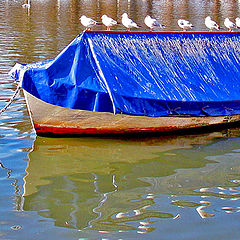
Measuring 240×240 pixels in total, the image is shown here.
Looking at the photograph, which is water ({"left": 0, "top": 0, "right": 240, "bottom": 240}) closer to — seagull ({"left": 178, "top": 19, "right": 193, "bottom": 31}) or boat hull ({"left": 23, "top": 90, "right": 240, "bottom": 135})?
boat hull ({"left": 23, "top": 90, "right": 240, "bottom": 135})

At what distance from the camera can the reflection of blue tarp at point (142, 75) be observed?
34.3 feet

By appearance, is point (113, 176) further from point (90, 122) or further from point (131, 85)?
point (131, 85)

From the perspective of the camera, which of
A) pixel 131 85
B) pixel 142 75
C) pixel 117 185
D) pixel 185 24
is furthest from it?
pixel 185 24

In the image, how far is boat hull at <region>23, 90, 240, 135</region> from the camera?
10.6 m

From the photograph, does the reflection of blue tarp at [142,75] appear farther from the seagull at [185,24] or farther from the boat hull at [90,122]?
the seagull at [185,24]

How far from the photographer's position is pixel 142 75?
36.6ft

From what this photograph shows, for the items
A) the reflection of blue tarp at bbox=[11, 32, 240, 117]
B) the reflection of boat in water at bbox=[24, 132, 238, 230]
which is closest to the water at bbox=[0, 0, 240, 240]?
the reflection of boat in water at bbox=[24, 132, 238, 230]

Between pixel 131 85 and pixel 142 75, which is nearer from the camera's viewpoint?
pixel 131 85

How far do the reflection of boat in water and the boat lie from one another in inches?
17.8

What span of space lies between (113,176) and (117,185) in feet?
1.50

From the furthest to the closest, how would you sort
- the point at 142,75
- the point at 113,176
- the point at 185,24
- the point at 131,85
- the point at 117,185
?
the point at 185,24 < the point at 142,75 < the point at 131,85 < the point at 113,176 < the point at 117,185

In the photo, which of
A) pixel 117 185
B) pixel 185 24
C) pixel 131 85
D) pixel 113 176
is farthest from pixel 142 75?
pixel 185 24

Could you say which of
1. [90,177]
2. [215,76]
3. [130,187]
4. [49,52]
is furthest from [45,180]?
[49,52]

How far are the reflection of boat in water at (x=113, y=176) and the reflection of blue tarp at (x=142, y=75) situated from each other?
871 mm
